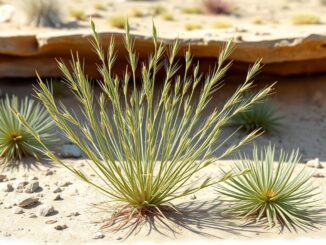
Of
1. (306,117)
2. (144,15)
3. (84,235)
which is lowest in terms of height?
(84,235)

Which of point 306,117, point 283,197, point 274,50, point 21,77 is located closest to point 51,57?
point 21,77

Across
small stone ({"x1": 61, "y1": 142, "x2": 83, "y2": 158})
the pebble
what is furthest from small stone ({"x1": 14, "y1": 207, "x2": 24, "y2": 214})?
the pebble

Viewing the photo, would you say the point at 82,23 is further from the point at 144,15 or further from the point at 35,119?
the point at 35,119

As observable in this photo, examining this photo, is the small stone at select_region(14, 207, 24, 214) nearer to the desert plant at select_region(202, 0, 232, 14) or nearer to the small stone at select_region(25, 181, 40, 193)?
the small stone at select_region(25, 181, 40, 193)

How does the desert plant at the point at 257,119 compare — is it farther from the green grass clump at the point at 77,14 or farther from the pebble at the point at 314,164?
the green grass clump at the point at 77,14

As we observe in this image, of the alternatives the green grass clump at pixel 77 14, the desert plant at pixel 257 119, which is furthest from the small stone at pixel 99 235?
the green grass clump at pixel 77 14
